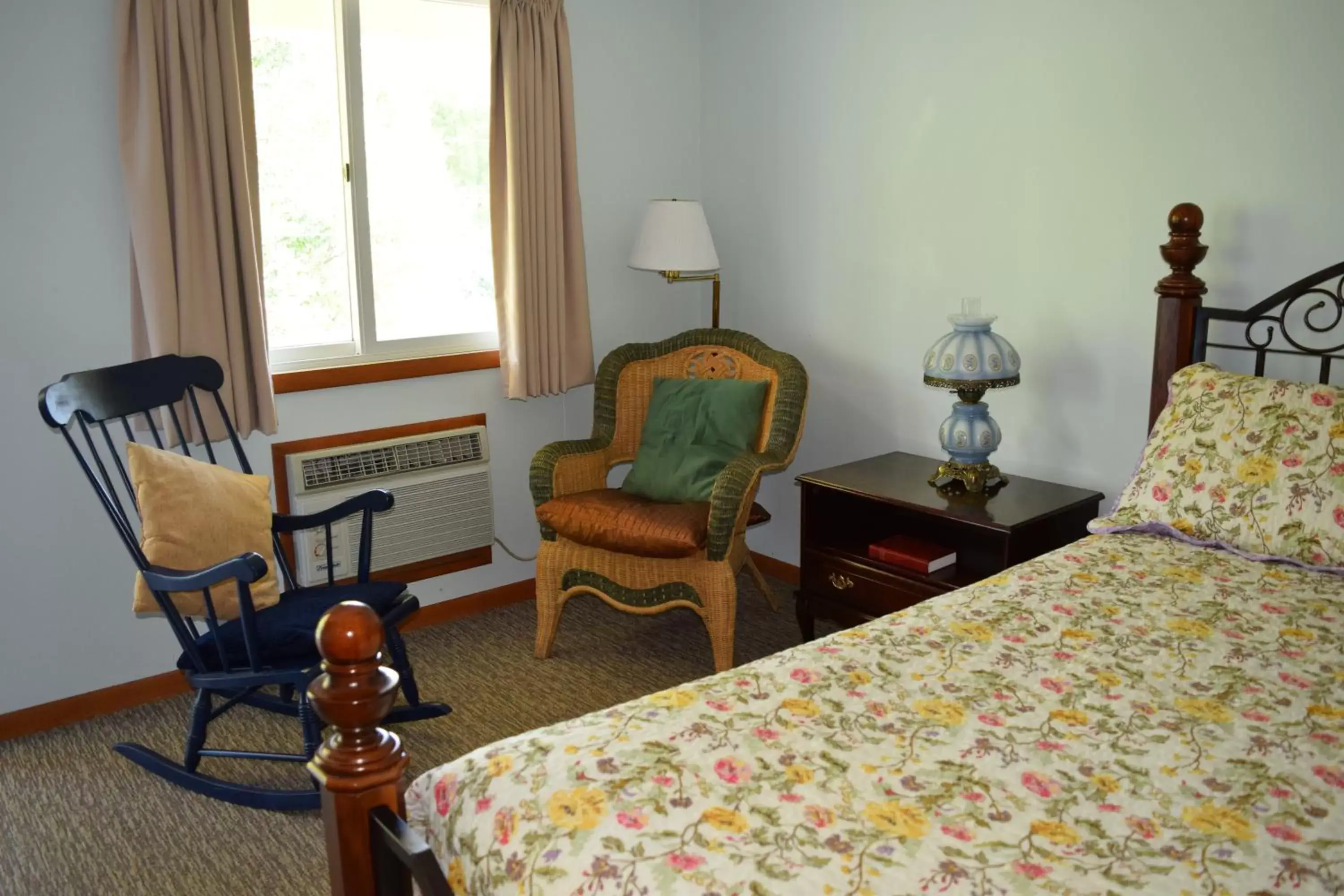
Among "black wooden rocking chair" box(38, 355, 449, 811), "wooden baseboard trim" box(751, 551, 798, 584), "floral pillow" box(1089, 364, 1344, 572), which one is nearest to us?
"floral pillow" box(1089, 364, 1344, 572)

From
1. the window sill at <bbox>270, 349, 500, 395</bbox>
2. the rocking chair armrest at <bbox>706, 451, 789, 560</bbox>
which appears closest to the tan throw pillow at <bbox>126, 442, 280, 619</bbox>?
the window sill at <bbox>270, 349, 500, 395</bbox>

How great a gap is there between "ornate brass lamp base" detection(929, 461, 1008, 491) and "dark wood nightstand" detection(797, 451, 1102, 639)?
0.03 m

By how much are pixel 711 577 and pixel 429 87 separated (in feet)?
6.11

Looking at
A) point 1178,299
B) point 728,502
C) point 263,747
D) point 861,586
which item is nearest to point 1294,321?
point 1178,299

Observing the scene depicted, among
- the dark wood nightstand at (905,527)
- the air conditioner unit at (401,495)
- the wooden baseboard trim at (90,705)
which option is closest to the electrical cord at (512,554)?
the air conditioner unit at (401,495)

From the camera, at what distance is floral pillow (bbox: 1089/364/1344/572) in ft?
7.11

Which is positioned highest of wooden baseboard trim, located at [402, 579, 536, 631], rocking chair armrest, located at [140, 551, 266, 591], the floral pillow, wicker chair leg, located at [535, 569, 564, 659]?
the floral pillow

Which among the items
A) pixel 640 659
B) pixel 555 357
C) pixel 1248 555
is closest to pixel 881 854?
pixel 1248 555

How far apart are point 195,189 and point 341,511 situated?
3.18ft

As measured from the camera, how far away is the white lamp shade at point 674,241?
11.6 ft

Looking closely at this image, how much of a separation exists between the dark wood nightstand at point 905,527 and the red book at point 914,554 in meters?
0.02

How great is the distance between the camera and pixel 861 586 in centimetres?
304

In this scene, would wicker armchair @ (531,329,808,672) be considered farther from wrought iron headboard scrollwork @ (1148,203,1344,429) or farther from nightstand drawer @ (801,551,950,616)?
wrought iron headboard scrollwork @ (1148,203,1344,429)

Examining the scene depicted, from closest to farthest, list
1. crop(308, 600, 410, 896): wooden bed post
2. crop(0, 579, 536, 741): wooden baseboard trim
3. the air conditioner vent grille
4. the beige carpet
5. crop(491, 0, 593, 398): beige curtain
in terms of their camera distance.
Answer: crop(308, 600, 410, 896): wooden bed post
the beige carpet
crop(0, 579, 536, 741): wooden baseboard trim
the air conditioner vent grille
crop(491, 0, 593, 398): beige curtain
